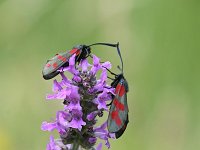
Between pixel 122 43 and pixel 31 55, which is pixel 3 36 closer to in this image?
pixel 31 55

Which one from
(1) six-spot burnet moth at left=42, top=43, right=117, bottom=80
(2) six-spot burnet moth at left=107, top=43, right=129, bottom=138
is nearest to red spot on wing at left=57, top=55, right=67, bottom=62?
(1) six-spot burnet moth at left=42, top=43, right=117, bottom=80

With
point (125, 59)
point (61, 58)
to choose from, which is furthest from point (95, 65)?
point (125, 59)

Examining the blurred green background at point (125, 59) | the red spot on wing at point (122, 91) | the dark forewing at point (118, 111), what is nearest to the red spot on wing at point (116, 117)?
the dark forewing at point (118, 111)

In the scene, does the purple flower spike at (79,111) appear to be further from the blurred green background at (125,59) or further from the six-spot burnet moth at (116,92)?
the blurred green background at (125,59)

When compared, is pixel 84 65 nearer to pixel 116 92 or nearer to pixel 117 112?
pixel 116 92

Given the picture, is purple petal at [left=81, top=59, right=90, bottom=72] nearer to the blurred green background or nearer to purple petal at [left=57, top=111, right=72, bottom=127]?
purple petal at [left=57, top=111, right=72, bottom=127]
